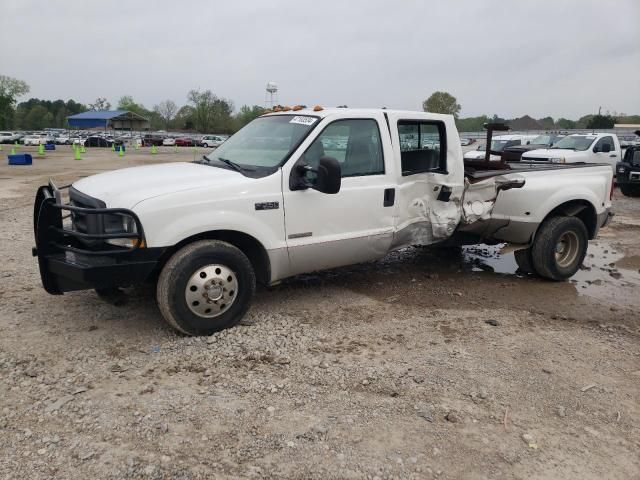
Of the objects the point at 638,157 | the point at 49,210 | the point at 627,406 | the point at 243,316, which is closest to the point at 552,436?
the point at 627,406

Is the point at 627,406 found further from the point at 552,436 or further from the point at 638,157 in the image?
the point at 638,157

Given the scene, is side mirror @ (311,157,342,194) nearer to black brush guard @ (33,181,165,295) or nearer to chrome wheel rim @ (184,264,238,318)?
chrome wheel rim @ (184,264,238,318)

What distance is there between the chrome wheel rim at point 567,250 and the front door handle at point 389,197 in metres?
2.58

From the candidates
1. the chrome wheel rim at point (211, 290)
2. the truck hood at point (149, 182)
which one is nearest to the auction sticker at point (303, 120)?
the truck hood at point (149, 182)

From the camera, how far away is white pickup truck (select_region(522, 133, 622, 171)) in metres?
16.0

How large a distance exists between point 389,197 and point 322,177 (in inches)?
42.1

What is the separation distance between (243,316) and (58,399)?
1.59 meters

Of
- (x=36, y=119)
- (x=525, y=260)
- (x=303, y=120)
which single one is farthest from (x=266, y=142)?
(x=36, y=119)

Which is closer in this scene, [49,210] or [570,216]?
[49,210]

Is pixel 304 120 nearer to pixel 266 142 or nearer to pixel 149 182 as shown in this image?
pixel 266 142

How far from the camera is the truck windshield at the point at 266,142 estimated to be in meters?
4.77

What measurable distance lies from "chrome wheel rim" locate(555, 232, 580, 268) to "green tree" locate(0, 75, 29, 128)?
290 feet

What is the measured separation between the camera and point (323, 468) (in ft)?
9.27

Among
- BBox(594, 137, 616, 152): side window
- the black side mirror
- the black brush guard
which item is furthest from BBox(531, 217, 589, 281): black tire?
BBox(594, 137, 616, 152): side window
